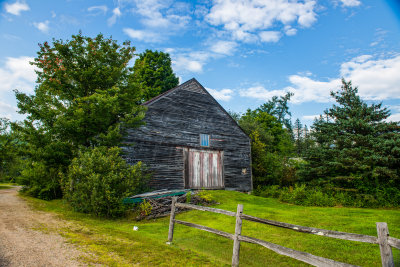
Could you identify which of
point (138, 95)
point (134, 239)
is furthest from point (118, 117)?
point (134, 239)

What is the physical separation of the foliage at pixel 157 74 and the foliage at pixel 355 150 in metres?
25.4

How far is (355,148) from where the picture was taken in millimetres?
16609

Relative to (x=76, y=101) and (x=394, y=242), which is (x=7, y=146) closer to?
(x=76, y=101)

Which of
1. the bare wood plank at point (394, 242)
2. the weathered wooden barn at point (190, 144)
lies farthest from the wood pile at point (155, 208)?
the bare wood plank at point (394, 242)

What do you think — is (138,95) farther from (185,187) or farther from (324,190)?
(324,190)

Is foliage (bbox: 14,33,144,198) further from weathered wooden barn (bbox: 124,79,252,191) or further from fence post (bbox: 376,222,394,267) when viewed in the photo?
fence post (bbox: 376,222,394,267)

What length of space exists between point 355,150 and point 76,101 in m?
18.9

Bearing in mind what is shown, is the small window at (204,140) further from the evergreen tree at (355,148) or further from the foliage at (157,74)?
the foliage at (157,74)

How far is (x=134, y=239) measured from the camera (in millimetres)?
7586

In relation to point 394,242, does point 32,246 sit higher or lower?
lower

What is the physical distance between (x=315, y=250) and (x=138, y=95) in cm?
1288

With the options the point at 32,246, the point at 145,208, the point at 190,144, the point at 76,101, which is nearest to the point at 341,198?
the point at 190,144

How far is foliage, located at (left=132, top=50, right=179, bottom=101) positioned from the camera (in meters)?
37.9

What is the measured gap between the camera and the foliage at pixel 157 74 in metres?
37.9
